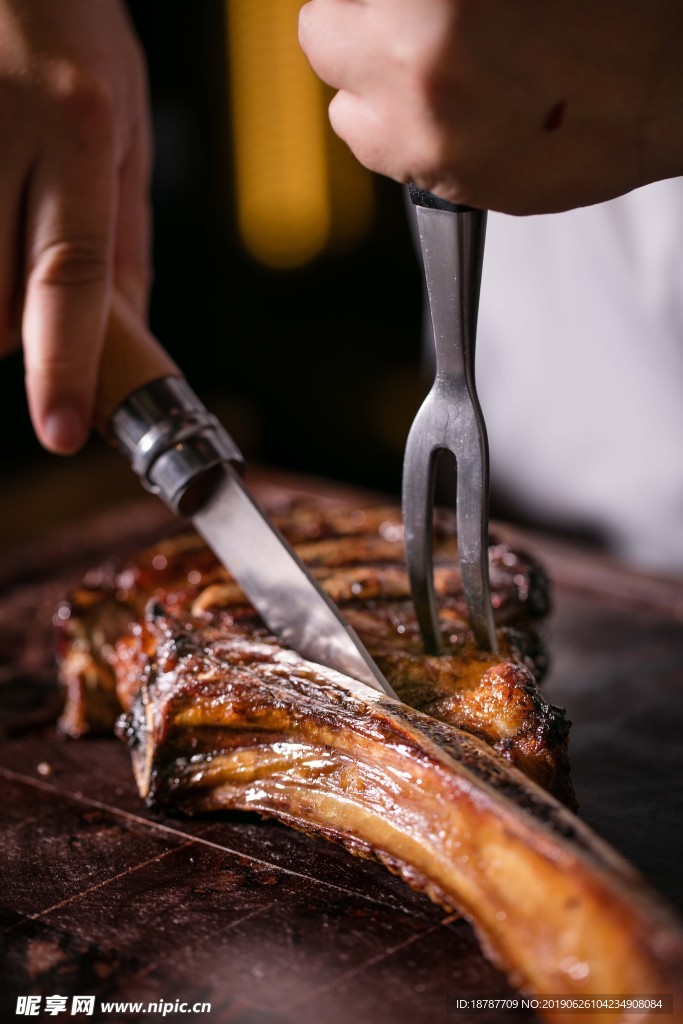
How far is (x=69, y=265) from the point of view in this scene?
217 centimetres

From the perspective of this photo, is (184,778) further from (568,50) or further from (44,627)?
(568,50)

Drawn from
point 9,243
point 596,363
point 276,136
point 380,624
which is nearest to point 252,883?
point 380,624

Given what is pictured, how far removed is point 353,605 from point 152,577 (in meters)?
0.52

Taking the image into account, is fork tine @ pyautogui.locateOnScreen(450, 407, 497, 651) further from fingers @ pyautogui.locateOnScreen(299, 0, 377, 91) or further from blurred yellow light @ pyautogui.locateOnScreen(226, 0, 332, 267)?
blurred yellow light @ pyautogui.locateOnScreen(226, 0, 332, 267)

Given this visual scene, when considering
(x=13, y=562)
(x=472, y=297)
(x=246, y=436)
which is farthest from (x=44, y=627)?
(x=246, y=436)

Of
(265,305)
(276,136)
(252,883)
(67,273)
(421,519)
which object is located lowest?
(265,305)

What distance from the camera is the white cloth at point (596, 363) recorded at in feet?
10.8

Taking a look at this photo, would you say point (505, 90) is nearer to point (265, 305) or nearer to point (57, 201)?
point (57, 201)

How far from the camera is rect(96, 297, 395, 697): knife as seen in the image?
2.01 meters

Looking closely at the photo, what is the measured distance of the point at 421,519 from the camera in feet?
6.20

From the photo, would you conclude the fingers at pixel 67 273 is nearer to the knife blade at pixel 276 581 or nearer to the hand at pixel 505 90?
the knife blade at pixel 276 581

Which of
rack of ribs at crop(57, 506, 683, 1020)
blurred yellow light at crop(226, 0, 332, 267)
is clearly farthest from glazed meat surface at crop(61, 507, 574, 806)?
blurred yellow light at crop(226, 0, 332, 267)

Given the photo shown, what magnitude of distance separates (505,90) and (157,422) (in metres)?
0.99

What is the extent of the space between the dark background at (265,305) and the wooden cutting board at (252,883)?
13.0 feet
